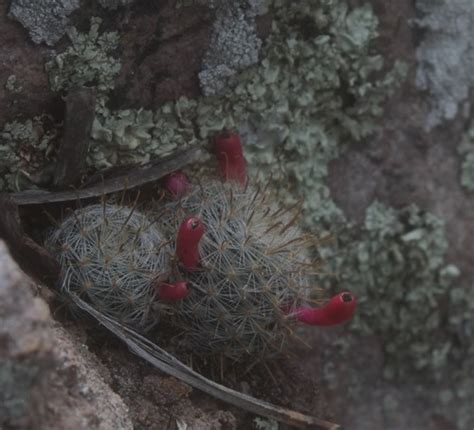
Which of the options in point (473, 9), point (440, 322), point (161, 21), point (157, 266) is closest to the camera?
point (157, 266)

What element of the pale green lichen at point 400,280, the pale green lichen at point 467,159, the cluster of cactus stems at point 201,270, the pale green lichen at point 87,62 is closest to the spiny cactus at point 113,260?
the cluster of cactus stems at point 201,270

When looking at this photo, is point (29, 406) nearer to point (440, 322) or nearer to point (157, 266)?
point (157, 266)

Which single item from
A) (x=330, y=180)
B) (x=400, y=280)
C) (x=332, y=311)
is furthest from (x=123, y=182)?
(x=400, y=280)

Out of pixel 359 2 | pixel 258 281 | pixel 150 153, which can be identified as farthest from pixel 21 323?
pixel 359 2

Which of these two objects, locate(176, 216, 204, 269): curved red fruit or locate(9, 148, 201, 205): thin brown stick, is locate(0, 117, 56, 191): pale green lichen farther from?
locate(176, 216, 204, 269): curved red fruit

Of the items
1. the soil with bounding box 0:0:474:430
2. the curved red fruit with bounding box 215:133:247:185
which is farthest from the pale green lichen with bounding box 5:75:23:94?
the curved red fruit with bounding box 215:133:247:185

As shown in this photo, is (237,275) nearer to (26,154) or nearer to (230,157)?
(230,157)

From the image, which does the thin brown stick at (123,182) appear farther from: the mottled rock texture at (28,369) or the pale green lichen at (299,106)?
the mottled rock texture at (28,369)
